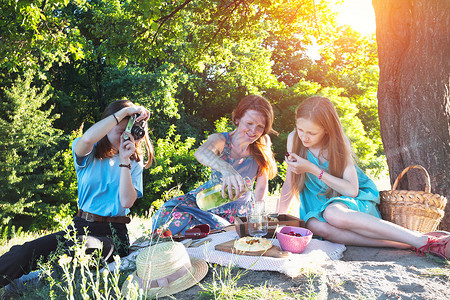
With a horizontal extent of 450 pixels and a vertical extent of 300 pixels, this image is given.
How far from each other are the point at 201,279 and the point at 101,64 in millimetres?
15952

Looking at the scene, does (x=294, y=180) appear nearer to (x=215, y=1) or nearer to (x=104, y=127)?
(x=104, y=127)

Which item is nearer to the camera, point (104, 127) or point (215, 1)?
point (104, 127)

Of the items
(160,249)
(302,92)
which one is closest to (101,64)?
(302,92)

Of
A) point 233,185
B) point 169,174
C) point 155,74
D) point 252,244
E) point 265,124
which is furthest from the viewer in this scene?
point 155,74

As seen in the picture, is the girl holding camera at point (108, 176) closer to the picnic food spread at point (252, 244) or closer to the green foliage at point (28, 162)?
the picnic food spread at point (252, 244)

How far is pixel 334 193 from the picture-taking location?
328 cm

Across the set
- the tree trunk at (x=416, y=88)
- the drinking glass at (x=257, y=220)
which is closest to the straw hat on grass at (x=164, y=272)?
the drinking glass at (x=257, y=220)

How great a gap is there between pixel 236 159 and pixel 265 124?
1.82ft

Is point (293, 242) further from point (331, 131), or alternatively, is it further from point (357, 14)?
point (357, 14)

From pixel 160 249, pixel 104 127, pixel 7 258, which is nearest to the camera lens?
pixel 160 249

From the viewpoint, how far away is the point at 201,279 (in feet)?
7.29

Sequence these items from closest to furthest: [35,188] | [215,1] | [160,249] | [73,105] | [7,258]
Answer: [160,249]
[7,258]
[215,1]
[35,188]
[73,105]

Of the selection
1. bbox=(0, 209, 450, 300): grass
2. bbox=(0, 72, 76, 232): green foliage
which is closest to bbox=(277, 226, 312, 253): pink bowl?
bbox=(0, 209, 450, 300): grass

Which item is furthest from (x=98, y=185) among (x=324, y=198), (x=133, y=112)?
(x=324, y=198)
